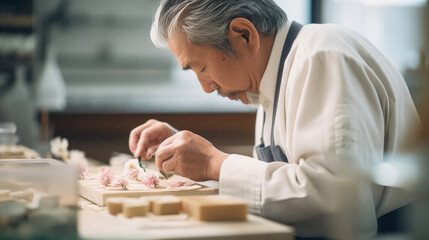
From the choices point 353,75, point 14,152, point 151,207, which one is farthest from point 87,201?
point 14,152

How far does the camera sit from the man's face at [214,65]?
5.84 ft

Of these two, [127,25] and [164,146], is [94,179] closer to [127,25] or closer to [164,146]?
[164,146]

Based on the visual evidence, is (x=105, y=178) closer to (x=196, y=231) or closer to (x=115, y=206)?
(x=115, y=206)

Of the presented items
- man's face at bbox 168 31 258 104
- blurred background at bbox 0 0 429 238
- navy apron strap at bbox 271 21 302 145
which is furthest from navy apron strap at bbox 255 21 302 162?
blurred background at bbox 0 0 429 238

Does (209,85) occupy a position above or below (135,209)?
above

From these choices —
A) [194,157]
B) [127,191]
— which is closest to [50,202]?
[127,191]

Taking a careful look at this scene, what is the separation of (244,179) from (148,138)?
67 centimetres

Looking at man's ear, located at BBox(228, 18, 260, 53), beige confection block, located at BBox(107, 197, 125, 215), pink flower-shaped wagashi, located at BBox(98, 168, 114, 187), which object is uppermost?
man's ear, located at BBox(228, 18, 260, 53)

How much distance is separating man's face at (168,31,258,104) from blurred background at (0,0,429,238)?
9.89ft

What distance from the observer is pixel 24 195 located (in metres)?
1.06

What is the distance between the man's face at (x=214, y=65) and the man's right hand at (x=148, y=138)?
0.87ft

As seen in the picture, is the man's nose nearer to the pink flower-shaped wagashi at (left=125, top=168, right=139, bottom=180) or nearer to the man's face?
the man's face

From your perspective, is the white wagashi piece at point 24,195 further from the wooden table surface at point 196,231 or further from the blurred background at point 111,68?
the blurred background at point 111,68

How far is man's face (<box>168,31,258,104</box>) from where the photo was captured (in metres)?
1.78
